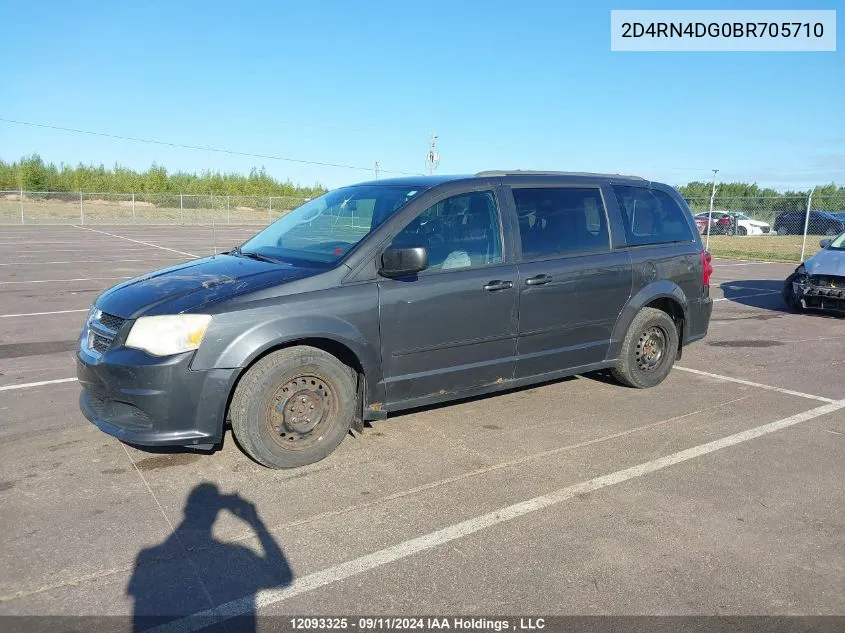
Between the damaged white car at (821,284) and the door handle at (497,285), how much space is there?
728 centimetres

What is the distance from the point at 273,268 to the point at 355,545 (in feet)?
6.63

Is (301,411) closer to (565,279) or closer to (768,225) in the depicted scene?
(565,279)

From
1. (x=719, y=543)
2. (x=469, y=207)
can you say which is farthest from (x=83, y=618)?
(x=469, y=207)

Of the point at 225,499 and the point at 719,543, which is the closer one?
the point at 719,543

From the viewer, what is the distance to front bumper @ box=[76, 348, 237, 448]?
159 inches

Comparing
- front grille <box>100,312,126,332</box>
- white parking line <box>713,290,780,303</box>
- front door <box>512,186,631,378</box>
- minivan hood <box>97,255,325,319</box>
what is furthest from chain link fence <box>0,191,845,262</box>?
front grille <box>100,312,126,332</box>

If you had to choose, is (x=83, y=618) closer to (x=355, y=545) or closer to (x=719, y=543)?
(x=355, y=545)

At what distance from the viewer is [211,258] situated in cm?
546

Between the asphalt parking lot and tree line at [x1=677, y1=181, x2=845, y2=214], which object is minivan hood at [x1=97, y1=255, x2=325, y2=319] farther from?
tree line at [x1=677, y1=181, x2=845, y2=214]

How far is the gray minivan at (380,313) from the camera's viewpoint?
13.6 ft

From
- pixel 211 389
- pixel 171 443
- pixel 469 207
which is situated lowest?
pixel 171 443

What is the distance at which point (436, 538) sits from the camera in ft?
11.7

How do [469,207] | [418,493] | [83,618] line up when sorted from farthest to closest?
[469,207]
[418,493]
[83,618]

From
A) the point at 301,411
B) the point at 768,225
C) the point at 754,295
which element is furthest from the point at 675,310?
the point at 768,225
